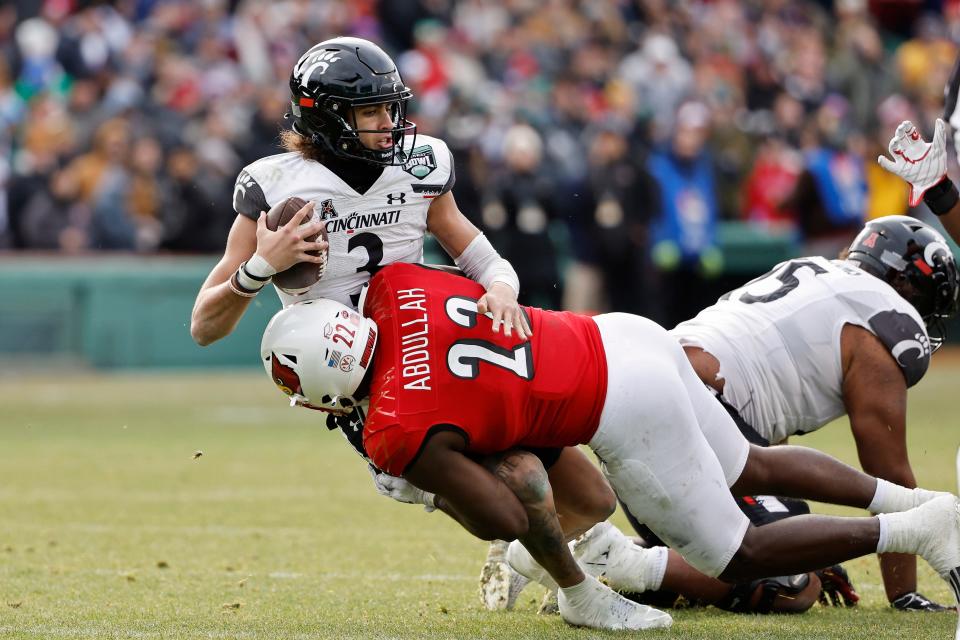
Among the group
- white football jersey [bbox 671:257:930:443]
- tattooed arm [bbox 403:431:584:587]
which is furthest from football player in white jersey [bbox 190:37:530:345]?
white football jersey [bbox 671:257:930:443]

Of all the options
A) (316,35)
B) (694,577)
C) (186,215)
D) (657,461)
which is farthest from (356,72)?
(316,35)

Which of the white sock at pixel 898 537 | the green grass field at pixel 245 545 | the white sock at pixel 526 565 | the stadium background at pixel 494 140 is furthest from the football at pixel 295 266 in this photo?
the stadium background at pixel 494 140

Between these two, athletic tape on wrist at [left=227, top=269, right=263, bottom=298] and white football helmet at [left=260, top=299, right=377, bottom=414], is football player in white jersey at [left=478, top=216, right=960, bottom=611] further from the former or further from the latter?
athletic tape on wrist at [left=227, top=269, right=263, bottom=298]

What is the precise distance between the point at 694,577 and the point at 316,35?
12.6 meters

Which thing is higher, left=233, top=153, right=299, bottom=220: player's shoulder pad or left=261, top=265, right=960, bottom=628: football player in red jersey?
left=233, top=153, right=299, bottom=220: player's shoulder pad

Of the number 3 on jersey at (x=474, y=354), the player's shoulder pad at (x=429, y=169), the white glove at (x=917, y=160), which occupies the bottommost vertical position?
the number 3 on jersey at (x=474, y=354)

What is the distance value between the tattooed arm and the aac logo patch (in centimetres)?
90

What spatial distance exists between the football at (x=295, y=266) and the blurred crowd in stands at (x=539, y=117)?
924cm

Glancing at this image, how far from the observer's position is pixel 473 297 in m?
4.55

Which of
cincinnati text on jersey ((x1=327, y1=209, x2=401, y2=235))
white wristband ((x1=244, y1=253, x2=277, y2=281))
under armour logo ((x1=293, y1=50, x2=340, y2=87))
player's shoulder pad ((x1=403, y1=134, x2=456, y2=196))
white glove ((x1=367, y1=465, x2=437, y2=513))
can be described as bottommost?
white glove ((x1=367, y1=465, x2=437, y2=513))

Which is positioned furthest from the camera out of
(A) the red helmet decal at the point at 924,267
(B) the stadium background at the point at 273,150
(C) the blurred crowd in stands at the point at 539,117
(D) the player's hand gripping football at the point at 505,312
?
(C) the blurred crowd in stands at the point at 539,117

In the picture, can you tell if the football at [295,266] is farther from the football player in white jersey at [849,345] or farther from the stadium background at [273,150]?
the football player in white jersey at [849,345]

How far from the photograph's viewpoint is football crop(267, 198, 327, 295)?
14.4 feet

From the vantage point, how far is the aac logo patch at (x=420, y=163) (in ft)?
15.6
